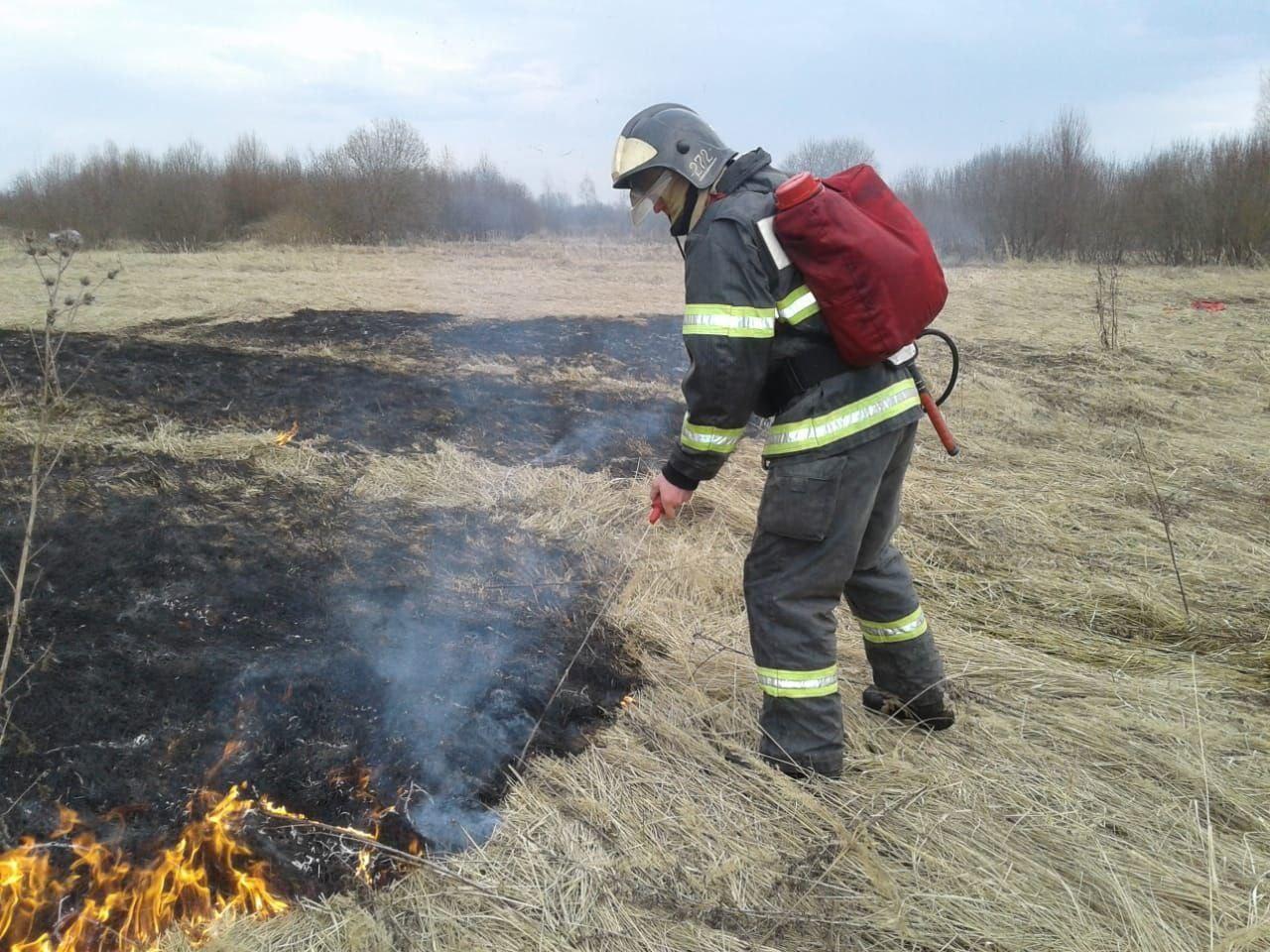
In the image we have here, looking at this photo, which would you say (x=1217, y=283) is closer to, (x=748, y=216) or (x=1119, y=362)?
(x=1119, y=362)

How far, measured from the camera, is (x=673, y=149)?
2326mm

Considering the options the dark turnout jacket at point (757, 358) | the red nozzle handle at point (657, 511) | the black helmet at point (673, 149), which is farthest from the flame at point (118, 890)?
the black helmet at point (673, 149)

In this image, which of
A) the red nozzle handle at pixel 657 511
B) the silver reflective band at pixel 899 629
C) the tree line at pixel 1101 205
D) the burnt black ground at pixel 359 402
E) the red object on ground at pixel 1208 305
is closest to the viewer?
the red nozzle handle at pixel 657 511

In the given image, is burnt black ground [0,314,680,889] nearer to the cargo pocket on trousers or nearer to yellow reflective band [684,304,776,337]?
the cargo pocket on trousers

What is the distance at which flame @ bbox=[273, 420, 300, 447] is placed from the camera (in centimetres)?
507

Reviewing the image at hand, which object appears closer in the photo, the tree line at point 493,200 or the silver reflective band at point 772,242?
the silver reflective band at point 772,242

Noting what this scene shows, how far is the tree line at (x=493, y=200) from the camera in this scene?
19984 mm

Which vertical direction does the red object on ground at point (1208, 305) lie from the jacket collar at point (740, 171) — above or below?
below

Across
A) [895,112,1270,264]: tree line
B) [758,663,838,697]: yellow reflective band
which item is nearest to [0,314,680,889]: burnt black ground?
[758,663,838,697]: yellow reflective band

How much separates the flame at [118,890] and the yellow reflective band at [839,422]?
177 cm

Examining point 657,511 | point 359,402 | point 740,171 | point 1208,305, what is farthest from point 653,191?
point 1208,305

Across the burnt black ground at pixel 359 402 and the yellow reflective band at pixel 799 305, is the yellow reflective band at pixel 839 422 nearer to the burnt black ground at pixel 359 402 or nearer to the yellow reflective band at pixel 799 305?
the yellow reflective band at pixel 799 305

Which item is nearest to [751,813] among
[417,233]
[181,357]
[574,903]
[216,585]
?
[574,903]

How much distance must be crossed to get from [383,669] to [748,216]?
77.5 inches
